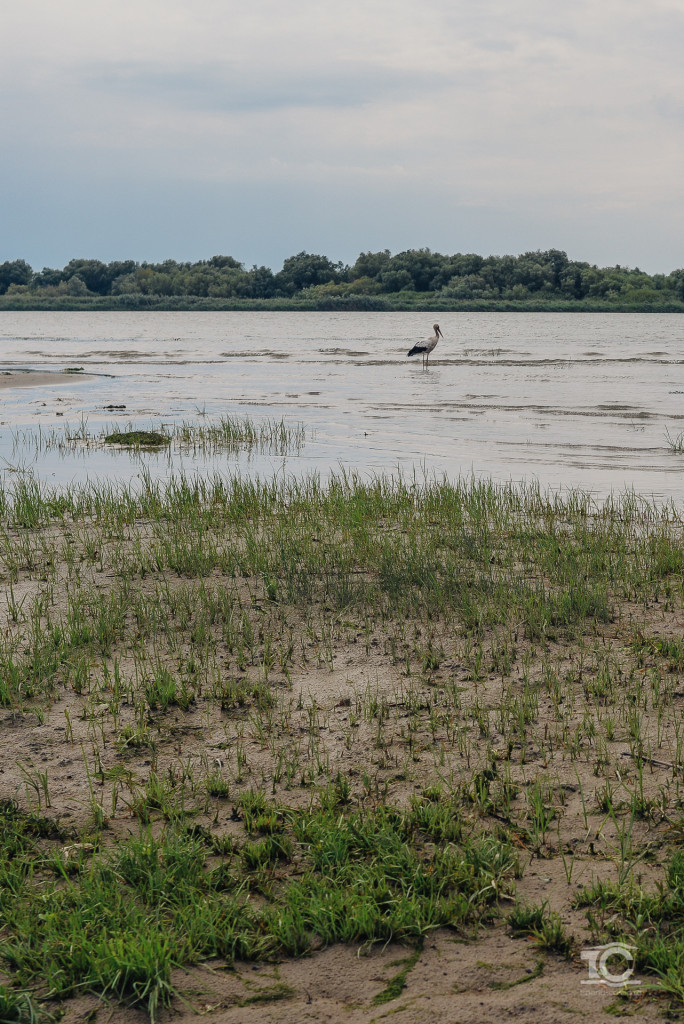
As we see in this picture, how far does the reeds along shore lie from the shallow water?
5.70 m

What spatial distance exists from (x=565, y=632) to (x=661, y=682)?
950mm

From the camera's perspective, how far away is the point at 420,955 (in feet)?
11.1

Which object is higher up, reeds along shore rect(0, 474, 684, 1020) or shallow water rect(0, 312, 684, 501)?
shallow water rect(0, 312, 684, 501)

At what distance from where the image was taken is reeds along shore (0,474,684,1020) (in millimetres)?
3500

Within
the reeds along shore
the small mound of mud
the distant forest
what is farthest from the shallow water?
the distant forest

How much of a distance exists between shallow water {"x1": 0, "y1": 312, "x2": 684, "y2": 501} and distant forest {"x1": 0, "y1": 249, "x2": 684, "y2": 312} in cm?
6150

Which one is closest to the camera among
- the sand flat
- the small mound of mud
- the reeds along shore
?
the reeds along shore

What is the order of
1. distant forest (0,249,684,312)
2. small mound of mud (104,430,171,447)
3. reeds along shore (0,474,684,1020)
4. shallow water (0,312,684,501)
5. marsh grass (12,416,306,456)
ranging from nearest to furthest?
reeds along shore (0,474,684,1020) < shallow water (0,312,684,501) < marsh grass (12,416,306,456) < small mound of mud (104,430,171,447) < distant forest (0,249,684,312)

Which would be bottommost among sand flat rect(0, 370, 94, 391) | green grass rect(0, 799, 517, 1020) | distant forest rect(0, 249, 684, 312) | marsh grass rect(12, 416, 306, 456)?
green grass rect(0, 799, 517, 1020)

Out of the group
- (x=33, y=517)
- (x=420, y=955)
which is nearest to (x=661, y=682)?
(x=420, y=955)

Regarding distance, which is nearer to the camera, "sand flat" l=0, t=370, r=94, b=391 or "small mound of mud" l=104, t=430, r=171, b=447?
"small mound of mud" l=104, t=430, r=171, b=447

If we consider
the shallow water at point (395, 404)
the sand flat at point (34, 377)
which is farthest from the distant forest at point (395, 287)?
the sand flat at point (34, 377)

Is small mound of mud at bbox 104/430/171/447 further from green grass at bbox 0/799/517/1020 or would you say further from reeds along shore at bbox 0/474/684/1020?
green grass at bbox 0/799/517/1020

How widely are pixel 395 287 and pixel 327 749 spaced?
121706 mm
